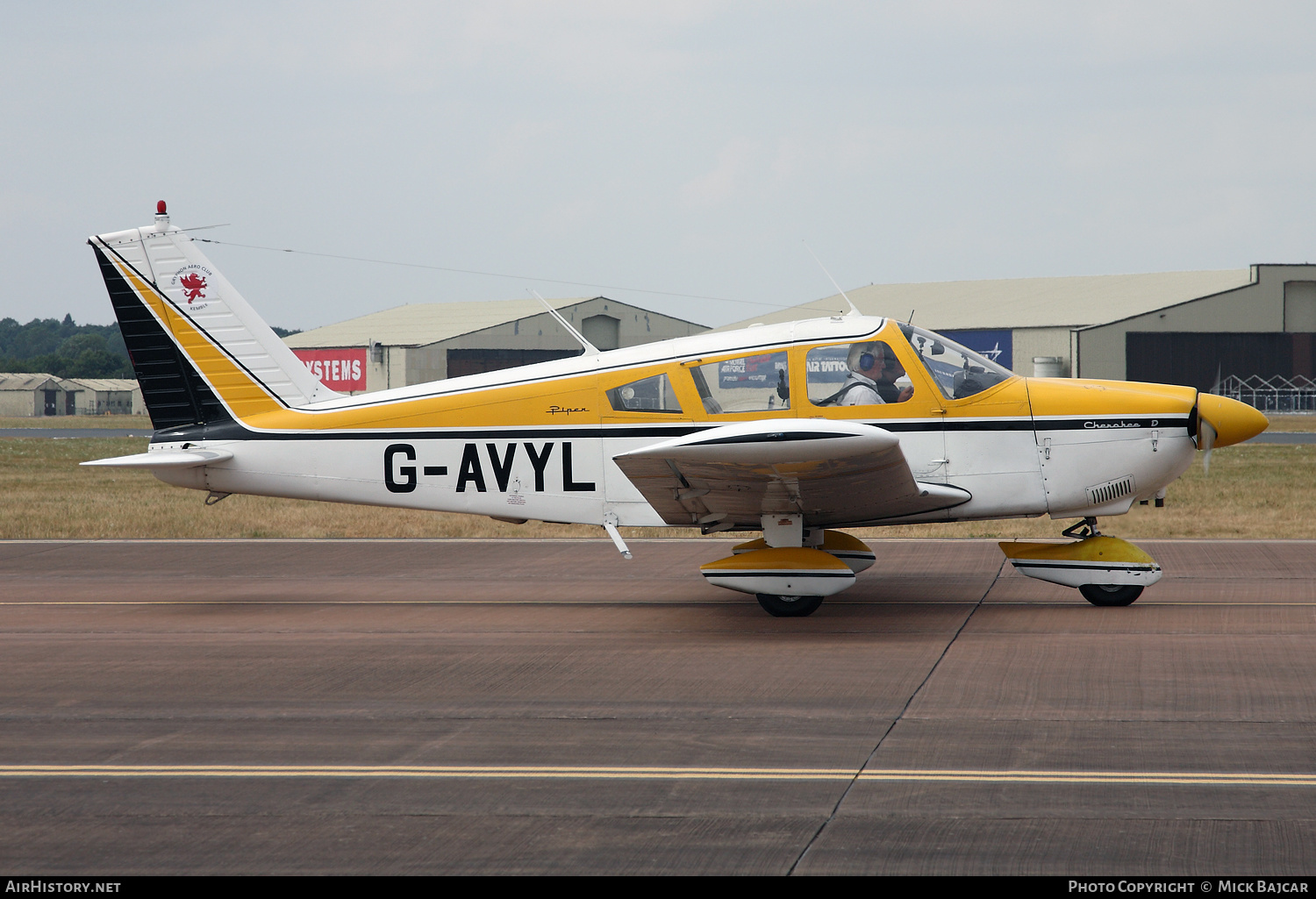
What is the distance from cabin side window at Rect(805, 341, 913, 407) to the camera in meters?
9.80

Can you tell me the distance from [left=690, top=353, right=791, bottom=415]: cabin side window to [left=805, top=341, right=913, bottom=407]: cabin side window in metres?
0.25

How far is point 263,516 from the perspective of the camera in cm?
1973

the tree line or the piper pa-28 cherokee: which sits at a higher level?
the tree line

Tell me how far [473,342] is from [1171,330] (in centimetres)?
3074

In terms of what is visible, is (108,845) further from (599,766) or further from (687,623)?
(687,623)

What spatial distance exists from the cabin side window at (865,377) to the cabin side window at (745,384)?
0.25 m

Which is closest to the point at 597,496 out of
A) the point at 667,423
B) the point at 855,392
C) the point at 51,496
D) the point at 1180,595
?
the point at 667,423

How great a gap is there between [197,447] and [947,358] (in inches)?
256

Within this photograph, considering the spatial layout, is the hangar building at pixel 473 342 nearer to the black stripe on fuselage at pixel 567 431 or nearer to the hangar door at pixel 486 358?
the hangar door at pixel 486 358

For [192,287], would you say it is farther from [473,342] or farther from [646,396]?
[473,342]

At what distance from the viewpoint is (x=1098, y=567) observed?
998 cm

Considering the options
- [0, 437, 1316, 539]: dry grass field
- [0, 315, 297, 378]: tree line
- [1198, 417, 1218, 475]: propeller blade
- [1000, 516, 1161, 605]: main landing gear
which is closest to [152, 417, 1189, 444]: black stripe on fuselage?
[1198, 417, 1218, 475]: propeller blade

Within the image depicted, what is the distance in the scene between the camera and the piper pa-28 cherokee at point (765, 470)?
381 inches

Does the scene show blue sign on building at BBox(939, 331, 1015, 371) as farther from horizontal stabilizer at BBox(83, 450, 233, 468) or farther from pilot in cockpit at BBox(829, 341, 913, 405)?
horizontal stabilizer at BBox(83, 450, 233, 468)
